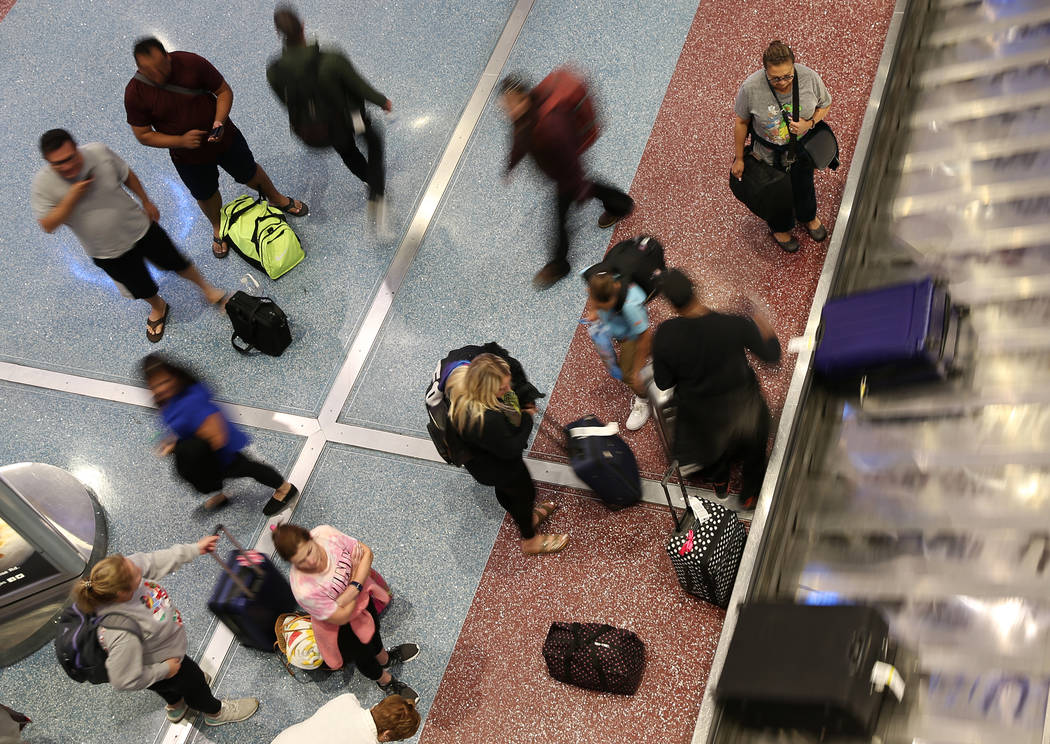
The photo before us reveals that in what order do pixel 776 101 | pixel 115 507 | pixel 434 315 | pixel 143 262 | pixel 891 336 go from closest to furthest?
1. pixel 891 336
2. pixel 776 101
3. pixel 115 507
4. pixel 143 262
5. pixel 434 315

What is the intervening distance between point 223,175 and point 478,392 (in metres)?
3.98

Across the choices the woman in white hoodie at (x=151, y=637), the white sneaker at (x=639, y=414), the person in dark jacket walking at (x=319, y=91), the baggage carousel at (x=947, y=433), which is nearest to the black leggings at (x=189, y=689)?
the woman in white hoodie at (x=151, y=637)

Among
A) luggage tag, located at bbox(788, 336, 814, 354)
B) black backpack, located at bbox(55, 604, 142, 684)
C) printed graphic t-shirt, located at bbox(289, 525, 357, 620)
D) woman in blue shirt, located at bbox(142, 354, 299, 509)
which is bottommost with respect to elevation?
black backpack, located at bbox(55, 604, 142, 684)

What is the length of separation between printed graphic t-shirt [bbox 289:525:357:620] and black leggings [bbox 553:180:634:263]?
98.0 inches

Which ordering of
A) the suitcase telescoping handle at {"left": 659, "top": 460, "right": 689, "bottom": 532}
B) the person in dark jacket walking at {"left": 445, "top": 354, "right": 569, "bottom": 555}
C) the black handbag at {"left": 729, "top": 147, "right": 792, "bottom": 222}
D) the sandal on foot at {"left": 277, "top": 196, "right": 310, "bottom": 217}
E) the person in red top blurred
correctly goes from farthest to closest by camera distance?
the sandal on foot at {"left": 277, "top": 196, "right": 310, "bottom": 217}, the person in red top blurred, the black handbag at {"left": 729, "top": 147, "right": 792, "bottom": 222}, the suitcase telescoping handle at {"left": 659, "top": 460, "right": 689, "bottom": 532}, the person in dark jacket walking at {"left": 445, "top": 354, "right": 569, "bottom": 555}

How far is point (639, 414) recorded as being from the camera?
5.84m

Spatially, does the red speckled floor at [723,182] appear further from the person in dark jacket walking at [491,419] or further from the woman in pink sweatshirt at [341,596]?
the woman in pink sweatshirt at [341,596]

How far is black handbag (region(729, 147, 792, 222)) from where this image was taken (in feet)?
19.0

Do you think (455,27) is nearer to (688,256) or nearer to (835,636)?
(688,256)

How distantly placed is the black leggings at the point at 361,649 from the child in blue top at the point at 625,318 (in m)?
1.92

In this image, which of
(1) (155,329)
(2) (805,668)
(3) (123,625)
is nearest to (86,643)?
(3) (123,625)

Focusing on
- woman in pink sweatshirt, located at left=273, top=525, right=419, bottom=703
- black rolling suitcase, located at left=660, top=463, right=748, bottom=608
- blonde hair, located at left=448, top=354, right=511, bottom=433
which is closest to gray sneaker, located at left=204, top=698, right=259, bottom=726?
woman in pink sweatshirt, located at left=273, top=525, right=419, bottom=703

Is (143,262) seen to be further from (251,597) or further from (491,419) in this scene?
(491,419)

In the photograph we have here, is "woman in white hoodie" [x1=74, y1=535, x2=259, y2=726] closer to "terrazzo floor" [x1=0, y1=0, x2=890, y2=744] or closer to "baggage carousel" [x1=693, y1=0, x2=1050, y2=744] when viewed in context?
"terrazzo floor" [x1=0, y1=0, x2=890, y2=744]
